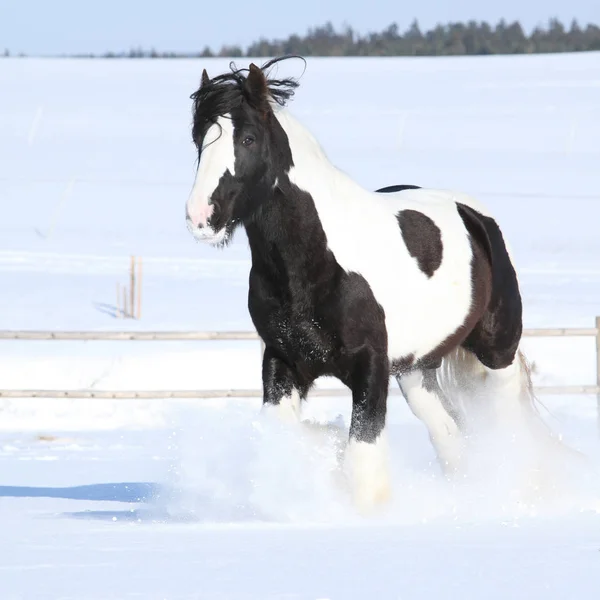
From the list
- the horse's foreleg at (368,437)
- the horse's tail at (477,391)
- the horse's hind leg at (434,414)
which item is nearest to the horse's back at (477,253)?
the horse's tail at (477,391)

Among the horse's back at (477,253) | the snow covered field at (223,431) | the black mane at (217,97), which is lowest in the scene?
the snow covered field at (223,431)

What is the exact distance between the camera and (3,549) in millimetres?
4461

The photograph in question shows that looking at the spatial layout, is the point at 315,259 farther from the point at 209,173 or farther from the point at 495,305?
the point at 495,305

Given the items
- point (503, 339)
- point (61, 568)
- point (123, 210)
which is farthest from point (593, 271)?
point (61, 568)

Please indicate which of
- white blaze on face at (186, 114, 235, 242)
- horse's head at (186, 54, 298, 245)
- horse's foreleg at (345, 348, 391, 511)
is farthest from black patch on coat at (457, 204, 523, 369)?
white blaze on face at (186, 114, 235, 242)

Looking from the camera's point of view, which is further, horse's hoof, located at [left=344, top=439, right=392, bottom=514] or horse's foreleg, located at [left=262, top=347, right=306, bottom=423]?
horse's foreleg, located at [left=262, top=347, right=306, bottom=423]

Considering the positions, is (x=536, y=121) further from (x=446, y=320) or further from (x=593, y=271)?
(x=446, y=320)

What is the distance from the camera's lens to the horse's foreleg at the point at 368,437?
5.17 m

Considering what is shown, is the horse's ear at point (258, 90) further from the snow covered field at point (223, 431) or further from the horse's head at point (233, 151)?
the snow covered field at point (223, 431)

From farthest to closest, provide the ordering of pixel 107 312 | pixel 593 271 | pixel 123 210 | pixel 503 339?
1. pixel 123 210
2. pixel 593 271
3. pixel 107 312
4. pixel 503 339

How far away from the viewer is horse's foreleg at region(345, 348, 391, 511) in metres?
5.17

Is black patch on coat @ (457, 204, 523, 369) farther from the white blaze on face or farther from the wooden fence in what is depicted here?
the wooden fence

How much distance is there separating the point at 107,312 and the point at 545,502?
470 inches

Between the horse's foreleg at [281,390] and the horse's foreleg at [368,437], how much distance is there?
0.29 m
